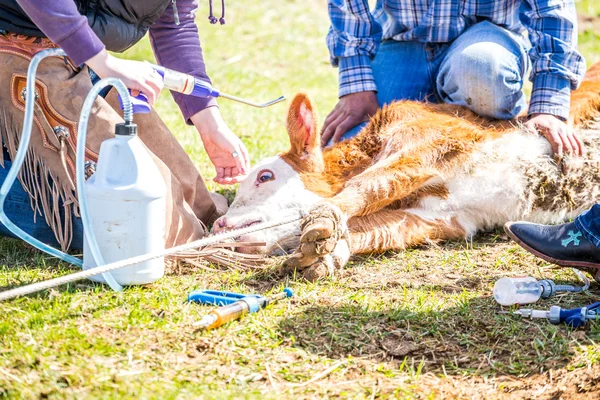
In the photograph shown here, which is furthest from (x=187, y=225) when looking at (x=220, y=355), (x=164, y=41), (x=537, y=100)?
(x=537, y=100)

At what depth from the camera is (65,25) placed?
251 cm

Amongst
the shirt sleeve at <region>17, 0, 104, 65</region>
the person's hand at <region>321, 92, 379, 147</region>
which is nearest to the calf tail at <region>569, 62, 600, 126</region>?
the person's hand at <region>321, 92, 379, 147</region>

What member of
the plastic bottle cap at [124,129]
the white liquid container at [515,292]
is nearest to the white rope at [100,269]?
the plastic bottle cap at [124,129]

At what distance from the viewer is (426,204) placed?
3.67 metres

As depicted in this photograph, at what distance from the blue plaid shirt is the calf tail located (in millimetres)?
126

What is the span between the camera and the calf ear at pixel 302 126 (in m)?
3.54

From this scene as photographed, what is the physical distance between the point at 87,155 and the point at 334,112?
5.62ft

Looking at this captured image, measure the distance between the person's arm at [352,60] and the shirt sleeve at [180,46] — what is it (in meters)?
1.03

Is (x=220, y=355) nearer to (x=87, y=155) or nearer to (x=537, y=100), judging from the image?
(x=87, y=155)

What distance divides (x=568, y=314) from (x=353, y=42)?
7.56 feet

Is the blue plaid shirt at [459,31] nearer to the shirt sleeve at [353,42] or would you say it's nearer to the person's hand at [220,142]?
the shirt sleeve at [353,42]

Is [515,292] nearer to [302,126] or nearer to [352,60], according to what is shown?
[302,126]

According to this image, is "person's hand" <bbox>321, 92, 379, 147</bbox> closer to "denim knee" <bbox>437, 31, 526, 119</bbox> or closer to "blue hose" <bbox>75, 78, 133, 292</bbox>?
"denim knee" <bbox>437, 31, 526, 119</bbox>

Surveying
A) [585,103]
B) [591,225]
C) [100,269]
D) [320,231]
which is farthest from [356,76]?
[100,269]
